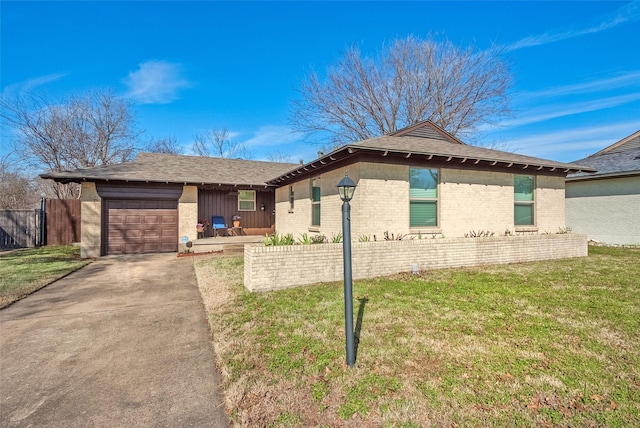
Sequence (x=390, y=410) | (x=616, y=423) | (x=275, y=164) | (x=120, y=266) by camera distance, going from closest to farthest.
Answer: (x=616, y=423) → (x=390, y=410) → (x=120, y=266) → (x=275, y=164)

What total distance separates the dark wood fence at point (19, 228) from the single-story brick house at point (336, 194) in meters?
5.15

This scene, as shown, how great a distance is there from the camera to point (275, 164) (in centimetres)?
1838

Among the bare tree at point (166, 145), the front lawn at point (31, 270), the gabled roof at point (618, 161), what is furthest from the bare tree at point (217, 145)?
the gabled roof at point (618, 161)

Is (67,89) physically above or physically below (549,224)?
above

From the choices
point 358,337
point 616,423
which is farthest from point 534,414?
point 358,337

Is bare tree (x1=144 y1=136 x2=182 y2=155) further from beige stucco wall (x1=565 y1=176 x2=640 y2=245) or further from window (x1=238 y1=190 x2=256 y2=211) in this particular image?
beige stucco wall (x1=565 y1=176 x2=640 y2=245)

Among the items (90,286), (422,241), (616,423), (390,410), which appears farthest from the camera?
(422,241)

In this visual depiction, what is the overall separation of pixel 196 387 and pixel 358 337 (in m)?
1.93

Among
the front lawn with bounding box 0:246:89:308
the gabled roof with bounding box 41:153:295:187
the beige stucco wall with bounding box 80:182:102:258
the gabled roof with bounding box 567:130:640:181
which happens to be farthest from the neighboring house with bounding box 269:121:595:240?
the beige stucco wall with bounding box 80:182:102:258

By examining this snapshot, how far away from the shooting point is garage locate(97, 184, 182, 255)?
39.4ft

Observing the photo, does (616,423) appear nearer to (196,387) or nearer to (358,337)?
(358,337)

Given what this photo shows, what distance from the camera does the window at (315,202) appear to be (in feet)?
34.4

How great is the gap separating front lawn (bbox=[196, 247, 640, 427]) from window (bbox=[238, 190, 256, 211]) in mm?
9230

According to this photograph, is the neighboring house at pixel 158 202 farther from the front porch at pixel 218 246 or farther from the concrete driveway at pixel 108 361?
the concrete driveway at pixel 108 361
